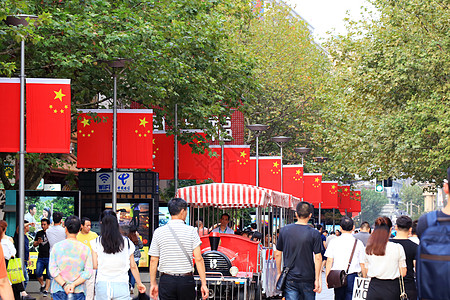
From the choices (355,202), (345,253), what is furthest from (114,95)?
(355,202)

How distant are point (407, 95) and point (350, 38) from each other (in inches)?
290

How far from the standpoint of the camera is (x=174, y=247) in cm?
1059

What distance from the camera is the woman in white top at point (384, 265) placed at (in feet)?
35.2

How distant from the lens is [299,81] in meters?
52.3

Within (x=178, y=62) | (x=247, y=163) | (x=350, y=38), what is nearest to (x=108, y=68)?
(x=178, y=62)

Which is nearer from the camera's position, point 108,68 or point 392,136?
point 108,68

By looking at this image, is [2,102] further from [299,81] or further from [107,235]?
[299,81]

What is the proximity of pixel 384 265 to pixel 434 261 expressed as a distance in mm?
5003

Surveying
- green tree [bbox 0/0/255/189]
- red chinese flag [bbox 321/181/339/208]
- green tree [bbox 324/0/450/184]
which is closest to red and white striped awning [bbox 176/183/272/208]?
green tree [bbox 0/0/255/189]

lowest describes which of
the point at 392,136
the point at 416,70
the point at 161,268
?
the point at 161,268

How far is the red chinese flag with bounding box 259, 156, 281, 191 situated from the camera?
42062mm

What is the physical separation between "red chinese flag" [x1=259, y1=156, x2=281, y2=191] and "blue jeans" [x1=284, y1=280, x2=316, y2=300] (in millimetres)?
30168

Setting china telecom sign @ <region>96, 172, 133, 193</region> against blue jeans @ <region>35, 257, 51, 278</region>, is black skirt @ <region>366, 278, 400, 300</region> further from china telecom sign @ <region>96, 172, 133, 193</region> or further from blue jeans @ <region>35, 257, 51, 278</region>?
china telecom sign @ <region>96, 172, 133, 193</region>

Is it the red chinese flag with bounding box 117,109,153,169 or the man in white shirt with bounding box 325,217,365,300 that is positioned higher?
the red chinese flag with bounding box 117,109,153,169
